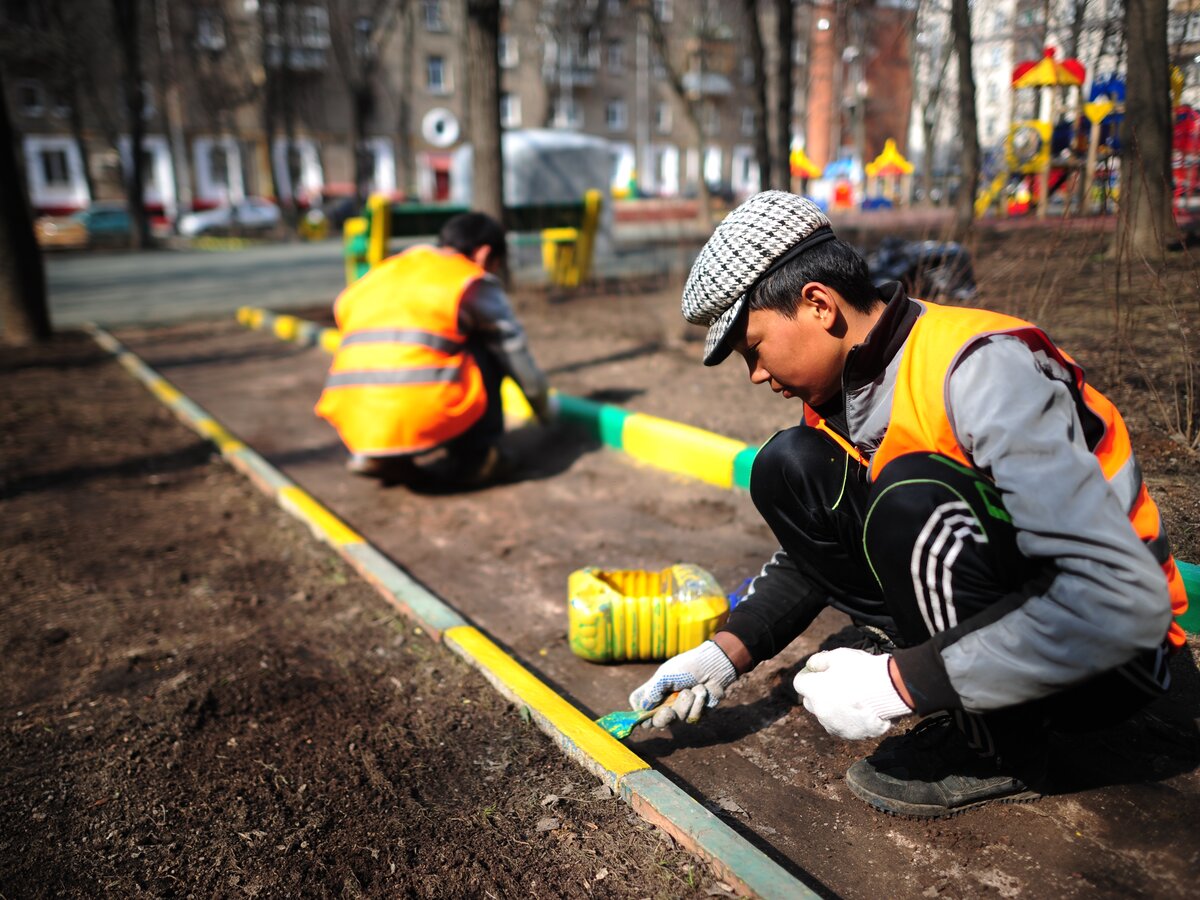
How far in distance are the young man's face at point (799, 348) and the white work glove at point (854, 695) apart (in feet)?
1.75

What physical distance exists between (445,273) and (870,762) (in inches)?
117

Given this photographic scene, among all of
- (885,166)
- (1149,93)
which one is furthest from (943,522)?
(885,166)

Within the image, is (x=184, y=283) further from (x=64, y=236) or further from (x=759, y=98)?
(x=64, y=236)

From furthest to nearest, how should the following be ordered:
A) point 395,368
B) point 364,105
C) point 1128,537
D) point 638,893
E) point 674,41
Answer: point 364,105 → point 674,41 → point 395,368 → point 638,893 → point 1128,537

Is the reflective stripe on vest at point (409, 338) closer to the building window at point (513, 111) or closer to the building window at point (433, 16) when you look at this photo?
the building window at point (433, 16)

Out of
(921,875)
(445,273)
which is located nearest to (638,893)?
(921,875)

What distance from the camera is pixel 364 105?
32.2 m

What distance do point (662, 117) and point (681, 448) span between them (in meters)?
49.0

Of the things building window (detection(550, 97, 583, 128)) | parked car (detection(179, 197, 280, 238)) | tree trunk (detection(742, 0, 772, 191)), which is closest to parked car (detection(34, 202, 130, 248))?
parked car (detection(179, 197, 280, 238))

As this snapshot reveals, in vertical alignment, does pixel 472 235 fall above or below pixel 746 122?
below

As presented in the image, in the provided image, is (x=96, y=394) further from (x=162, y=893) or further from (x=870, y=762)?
(x=870, y=762)

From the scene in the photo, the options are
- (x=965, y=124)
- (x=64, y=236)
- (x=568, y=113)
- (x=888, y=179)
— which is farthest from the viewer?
A: (x=568, y=113)

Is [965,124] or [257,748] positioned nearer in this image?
[257,748]

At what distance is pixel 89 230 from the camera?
2872cm
